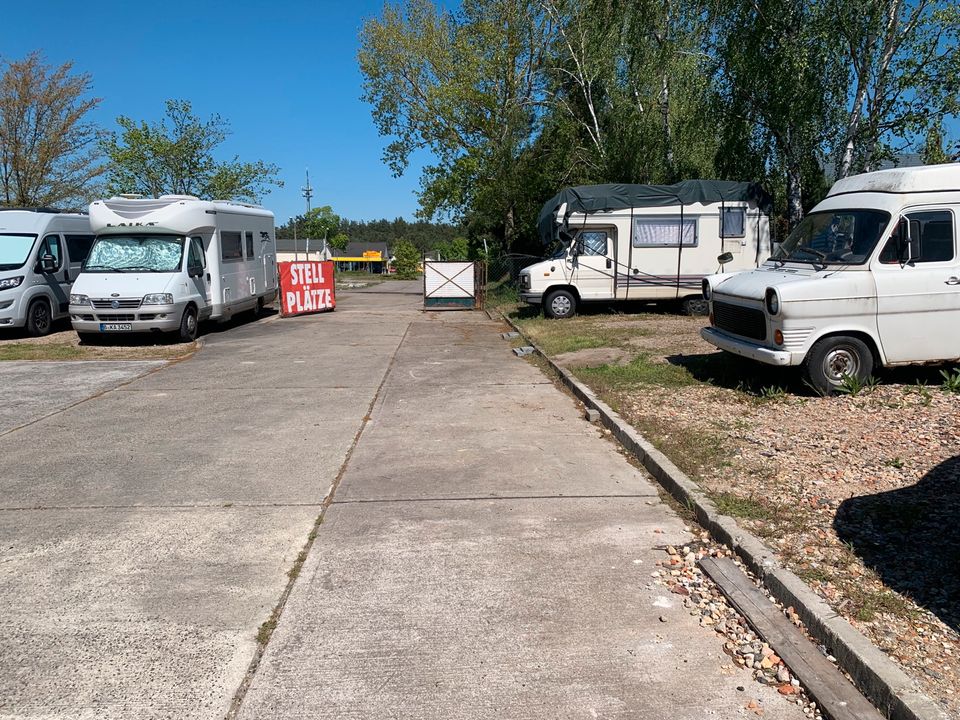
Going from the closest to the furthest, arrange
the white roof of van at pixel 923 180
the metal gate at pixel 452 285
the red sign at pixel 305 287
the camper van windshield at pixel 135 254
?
the white roof of van at pixel 923 180 < the camper van windshield at pixel 135 254 < the red sign at pixel 305 287 < the metal gate at pixel 452 285

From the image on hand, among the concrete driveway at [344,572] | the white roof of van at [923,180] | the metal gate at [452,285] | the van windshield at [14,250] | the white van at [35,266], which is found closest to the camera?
the concrete driveway at [344,572]

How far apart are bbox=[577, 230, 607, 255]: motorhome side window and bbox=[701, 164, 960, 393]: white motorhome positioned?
932cm

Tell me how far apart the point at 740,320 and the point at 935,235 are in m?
2.22

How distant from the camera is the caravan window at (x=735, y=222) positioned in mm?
17672

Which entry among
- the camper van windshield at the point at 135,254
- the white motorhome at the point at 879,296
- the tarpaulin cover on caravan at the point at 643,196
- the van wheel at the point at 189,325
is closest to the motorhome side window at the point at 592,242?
the tarpaulin cover on caravan at the point at 643,196

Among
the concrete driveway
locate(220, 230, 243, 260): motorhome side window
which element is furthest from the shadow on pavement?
locate(220, 230, 243, 260): motorhome side window

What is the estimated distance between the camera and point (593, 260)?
17.6 meters

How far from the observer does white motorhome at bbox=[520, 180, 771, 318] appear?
17.4 meters

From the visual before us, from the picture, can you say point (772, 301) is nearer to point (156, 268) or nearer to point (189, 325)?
point (189, 325)

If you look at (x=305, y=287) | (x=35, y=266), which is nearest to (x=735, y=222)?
(x=305, y=287)

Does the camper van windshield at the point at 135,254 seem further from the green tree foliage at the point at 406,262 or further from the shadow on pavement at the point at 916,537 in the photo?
the green tree foliage at the point at 406,262

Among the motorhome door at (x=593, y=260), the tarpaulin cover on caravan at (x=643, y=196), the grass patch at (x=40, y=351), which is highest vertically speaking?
the tarpaulin cover on caravan at (x=643, y=196)

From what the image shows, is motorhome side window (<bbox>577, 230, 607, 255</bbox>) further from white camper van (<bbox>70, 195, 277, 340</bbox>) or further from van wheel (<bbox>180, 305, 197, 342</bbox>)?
van wheel (<bbox>180, 305, 197, 342</bbox>)

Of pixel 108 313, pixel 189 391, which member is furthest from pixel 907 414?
pixel 108 313
